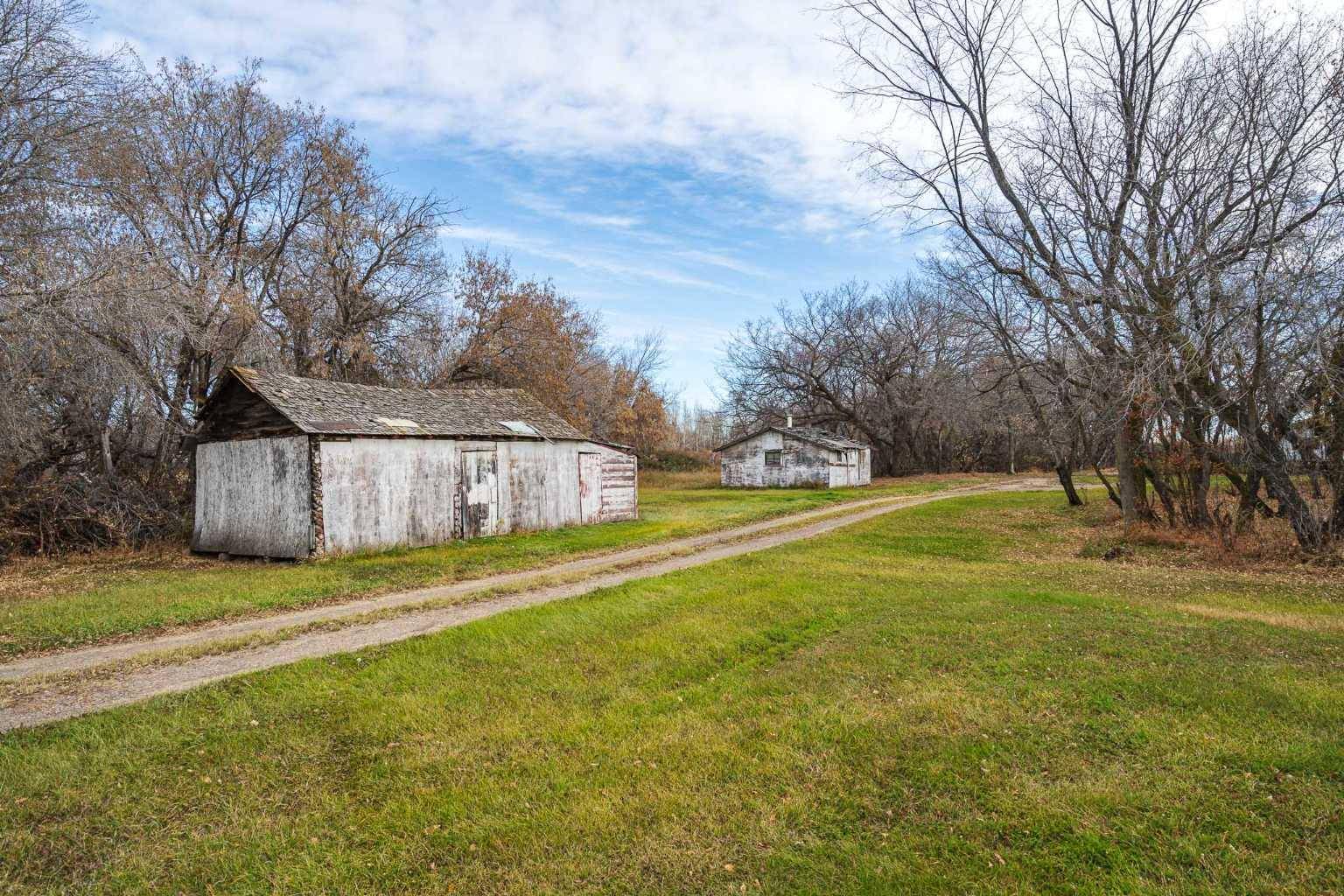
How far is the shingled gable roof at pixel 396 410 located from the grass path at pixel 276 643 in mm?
6096

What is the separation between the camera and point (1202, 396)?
550 inches

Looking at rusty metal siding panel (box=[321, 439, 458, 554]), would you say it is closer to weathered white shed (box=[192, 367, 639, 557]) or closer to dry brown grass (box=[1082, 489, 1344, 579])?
weathered white shed (box=[192, 367, 639, 557])

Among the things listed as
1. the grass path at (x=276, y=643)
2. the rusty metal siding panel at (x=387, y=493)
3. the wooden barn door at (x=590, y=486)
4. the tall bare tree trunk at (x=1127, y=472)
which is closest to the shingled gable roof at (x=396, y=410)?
the rusty metal siding panel at (x=387, y=493)

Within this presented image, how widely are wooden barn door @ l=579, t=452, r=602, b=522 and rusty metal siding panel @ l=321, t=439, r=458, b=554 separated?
466cm

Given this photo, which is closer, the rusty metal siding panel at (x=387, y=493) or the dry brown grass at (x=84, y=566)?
the dry brown grass at (x=84, y=566)

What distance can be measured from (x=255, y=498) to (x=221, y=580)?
3756mm

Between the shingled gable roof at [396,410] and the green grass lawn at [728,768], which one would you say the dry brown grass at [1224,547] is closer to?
the green grass lawn at [728,768]

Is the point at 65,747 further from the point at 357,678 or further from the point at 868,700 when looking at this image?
the point at 868,700

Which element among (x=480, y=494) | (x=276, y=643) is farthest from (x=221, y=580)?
(x=480, y=494)

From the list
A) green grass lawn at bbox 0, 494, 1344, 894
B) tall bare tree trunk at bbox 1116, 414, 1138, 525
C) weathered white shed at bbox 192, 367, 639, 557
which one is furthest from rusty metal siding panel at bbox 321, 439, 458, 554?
tall bare tree trunk at bbox 1116, 414, 1138, 525

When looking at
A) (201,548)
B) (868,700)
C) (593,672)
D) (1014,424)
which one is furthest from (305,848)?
(1014,424)

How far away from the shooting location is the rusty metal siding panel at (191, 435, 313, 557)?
14.7m

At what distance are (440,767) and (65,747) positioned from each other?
294cm

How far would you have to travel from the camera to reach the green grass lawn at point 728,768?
3.70 metres
